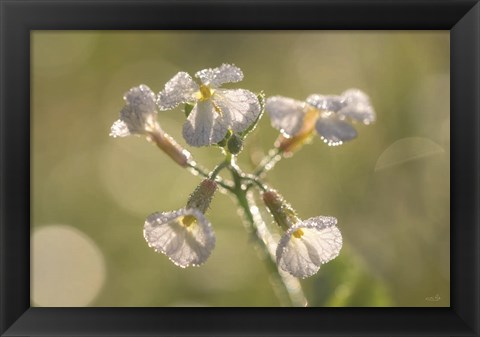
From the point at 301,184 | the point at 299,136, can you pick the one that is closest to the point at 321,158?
the point at 301,184

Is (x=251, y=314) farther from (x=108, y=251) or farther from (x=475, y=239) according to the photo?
(x=108, y=251)

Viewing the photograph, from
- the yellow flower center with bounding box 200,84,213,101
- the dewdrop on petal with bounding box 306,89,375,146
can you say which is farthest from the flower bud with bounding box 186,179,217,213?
the dewdrop on petal with bounding box 306,89,375,146

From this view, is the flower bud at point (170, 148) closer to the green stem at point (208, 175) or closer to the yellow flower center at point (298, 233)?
the green stem at point (208, 175)

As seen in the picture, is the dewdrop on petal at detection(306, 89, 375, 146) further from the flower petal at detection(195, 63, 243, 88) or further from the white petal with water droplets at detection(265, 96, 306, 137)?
the flower petal at detection(195, 63, 243, 88)

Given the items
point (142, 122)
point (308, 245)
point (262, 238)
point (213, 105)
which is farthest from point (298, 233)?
point (142, 122)

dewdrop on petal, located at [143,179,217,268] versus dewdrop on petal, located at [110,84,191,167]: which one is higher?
dewdrop on petal, located at [110,84,191,167]
